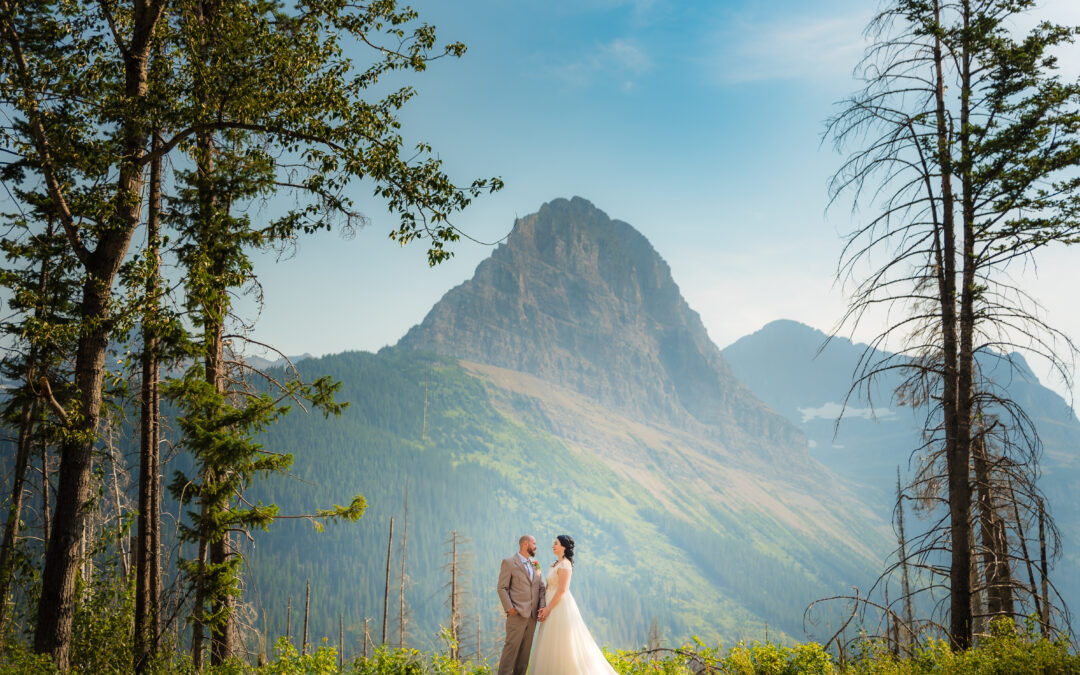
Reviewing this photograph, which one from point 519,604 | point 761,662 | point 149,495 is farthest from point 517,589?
point 149,495

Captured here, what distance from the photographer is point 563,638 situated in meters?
8.18

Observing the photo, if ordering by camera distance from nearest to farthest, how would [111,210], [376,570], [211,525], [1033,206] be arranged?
[111,210] < [1033,206] < [211,525] < [376,570]

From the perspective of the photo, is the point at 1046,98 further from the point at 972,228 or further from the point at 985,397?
the point at 985,397

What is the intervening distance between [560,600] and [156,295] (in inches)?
246

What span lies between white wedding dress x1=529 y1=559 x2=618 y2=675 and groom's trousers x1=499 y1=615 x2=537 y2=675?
0.36ft

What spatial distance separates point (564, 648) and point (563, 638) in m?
0.11

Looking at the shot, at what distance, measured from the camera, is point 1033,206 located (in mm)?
9344

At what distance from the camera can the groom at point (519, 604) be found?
326 inches

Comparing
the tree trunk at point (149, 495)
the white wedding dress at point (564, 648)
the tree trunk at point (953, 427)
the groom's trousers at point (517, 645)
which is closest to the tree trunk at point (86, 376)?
the tree trunk at point (149, 495)

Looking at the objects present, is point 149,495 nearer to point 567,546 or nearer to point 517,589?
point 517,589

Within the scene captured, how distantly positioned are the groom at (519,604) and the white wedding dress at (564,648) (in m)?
0.15

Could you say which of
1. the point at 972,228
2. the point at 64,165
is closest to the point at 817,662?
the point at 972,228

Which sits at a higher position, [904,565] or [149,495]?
Result: [149,495]

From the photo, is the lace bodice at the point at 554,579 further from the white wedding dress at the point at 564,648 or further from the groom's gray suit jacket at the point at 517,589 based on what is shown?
the groom's gray suit jacket at the point at 517,589
